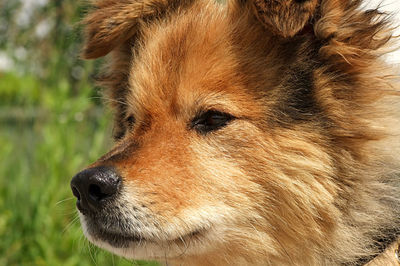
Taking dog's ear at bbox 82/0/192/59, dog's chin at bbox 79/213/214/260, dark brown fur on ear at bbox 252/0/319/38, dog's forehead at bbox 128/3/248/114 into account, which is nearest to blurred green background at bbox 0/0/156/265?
dog's ear at bbox 82/0/192/59

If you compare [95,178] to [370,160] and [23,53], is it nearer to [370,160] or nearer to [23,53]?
[370,160]

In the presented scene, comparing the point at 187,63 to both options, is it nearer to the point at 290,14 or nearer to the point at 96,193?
the point at 290,14

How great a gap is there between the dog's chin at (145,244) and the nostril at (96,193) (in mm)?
173

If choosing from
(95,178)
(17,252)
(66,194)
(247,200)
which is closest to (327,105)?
(247,200)

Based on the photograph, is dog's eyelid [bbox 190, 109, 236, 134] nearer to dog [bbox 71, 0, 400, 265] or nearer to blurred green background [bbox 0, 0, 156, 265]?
dog [bbox 71, 0, 400, 265]

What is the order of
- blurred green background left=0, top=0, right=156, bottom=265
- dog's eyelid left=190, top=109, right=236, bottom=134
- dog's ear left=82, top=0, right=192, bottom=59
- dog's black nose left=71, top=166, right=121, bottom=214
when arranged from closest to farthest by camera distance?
dog's black nose left=71, top=166, right=121, bottom=214
dog's eyelid left=190, top=109, right=236, bottom=134
dog's ear left=82, top=0, right=192, bottom=59
blurred green background left=0, top=0, right=156, bottom=265

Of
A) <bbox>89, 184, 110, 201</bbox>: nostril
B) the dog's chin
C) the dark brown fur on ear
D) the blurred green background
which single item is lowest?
the blurred green background

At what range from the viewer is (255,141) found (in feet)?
10.3

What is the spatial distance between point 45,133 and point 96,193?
9.92 ft

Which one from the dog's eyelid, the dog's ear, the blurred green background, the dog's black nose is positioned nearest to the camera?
the dog's black nose

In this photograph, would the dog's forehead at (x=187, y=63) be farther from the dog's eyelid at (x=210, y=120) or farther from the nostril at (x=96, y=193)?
the nostril at (x=96, y=193)

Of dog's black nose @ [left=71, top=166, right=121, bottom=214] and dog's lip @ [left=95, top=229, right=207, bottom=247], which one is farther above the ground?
dog's black nose @ [left=71, top=166, right=121, bottom=214]

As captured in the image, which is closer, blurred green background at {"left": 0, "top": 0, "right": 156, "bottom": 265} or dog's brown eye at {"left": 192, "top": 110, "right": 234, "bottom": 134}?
dog's brown eye at {"left": 192, "top": 110, "right": 234, "bottom": 134}

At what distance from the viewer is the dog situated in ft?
9.76
